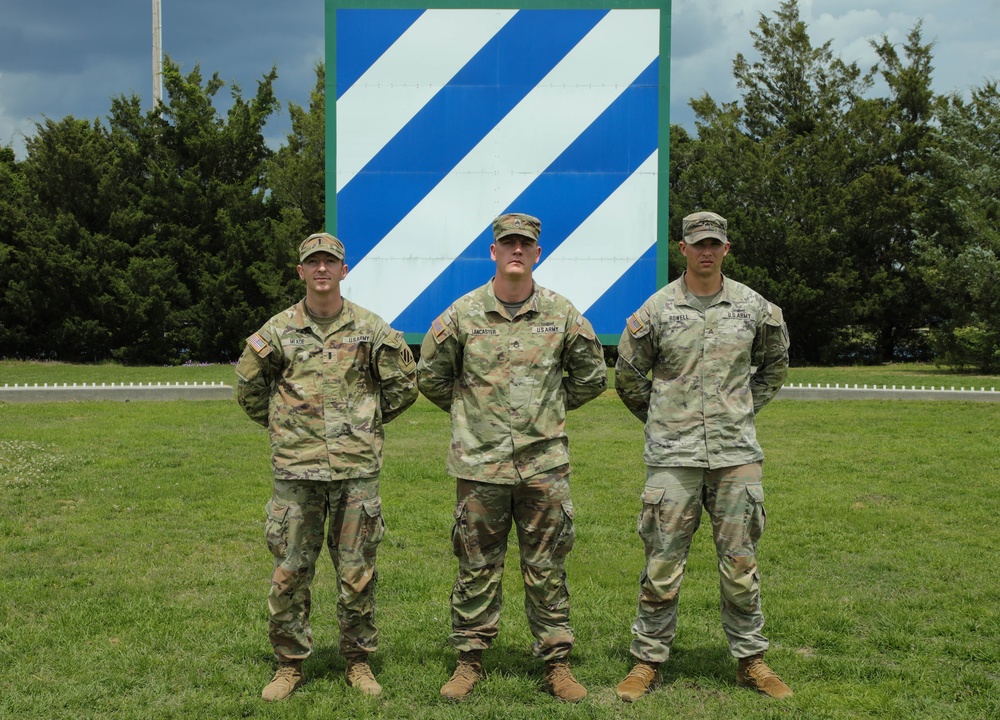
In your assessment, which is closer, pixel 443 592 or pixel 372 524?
pixel 372 524

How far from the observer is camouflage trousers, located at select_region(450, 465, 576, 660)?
3.89m

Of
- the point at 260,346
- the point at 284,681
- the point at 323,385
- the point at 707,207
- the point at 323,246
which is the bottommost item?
the point at 284,681

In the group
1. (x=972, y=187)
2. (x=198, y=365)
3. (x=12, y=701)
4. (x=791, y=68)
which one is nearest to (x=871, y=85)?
(x=791, y=68)

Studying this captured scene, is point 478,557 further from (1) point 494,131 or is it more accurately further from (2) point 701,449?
(1) point 494,131

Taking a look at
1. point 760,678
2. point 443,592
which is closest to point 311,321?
point 443,592

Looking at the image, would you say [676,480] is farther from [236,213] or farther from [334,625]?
[236,213]

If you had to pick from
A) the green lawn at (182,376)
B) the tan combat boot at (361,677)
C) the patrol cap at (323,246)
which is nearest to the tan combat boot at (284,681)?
the tan combat boot at (361,677)

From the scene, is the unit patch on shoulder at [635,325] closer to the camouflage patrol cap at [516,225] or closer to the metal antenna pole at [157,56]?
the camouflage patrol cap at [516,225]

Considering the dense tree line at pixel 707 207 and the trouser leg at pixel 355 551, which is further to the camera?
the dense tree line at pixel 707 207

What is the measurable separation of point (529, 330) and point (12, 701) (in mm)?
2647

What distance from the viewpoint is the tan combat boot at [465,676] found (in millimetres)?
3875

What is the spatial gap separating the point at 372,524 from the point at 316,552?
29cm

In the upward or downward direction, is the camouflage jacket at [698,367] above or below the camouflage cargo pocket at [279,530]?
above

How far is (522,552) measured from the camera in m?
4.03
